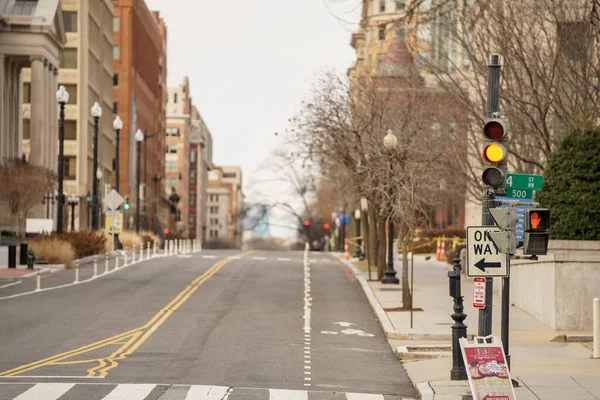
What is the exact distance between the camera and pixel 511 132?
129 ft

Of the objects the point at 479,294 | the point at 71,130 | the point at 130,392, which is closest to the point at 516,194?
the point at 479,294

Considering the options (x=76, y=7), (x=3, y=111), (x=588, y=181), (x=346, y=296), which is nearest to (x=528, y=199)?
(x=588, y=181)

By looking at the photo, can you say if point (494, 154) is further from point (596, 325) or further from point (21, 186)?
point (21, 186)

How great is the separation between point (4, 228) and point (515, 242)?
5273cm

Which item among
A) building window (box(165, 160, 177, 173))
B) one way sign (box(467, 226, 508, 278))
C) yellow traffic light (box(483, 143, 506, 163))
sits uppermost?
building window (box(165, 160, 177, 173))

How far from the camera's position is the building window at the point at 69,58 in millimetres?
96250

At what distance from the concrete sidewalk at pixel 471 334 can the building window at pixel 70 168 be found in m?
66.3

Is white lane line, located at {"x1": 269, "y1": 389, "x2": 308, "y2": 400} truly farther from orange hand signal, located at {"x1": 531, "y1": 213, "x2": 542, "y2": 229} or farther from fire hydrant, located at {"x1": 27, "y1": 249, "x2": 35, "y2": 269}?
fire hydrant, located at {"x1": 27, "y1": 249, "x2": 35, "y2": 269}

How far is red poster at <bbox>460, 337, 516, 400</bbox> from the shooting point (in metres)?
13.7

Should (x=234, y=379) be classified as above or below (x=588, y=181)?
below

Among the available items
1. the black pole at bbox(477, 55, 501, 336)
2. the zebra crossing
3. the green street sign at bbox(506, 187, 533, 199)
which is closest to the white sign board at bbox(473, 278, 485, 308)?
the black pole at bbox(477, 55, 501, 336)

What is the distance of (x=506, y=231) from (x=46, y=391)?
6640 millimetres

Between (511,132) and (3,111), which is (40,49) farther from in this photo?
(511,132)

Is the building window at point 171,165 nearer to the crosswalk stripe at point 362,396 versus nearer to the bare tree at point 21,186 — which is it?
the bare tree at point 21,186
